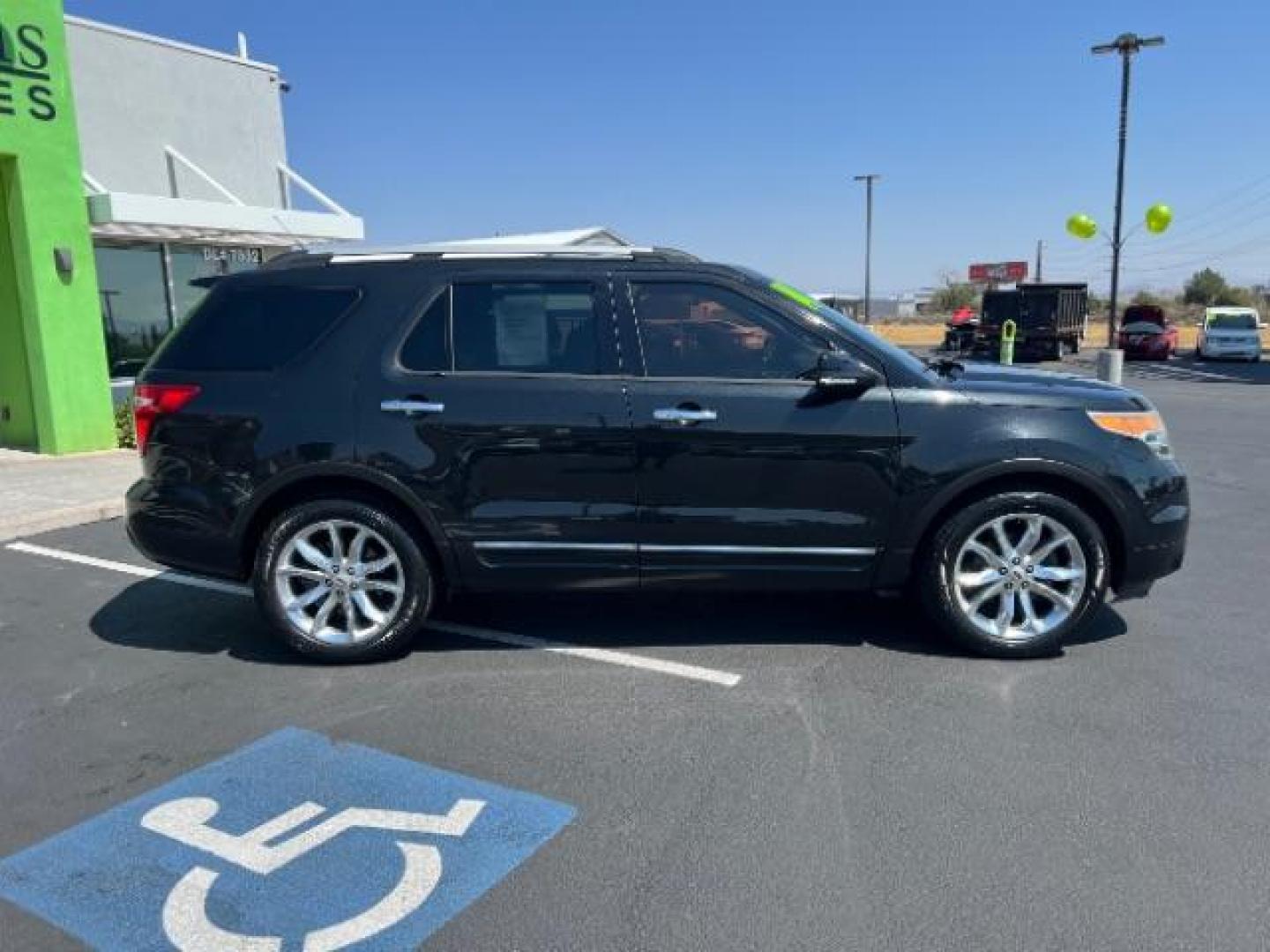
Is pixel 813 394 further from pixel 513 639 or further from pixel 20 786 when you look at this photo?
pixel 20 786

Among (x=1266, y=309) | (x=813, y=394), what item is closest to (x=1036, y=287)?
(x=813, y=394)

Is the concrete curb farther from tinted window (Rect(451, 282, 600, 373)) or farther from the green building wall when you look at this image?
tinted window (Rect(451, 282, 600, 373))

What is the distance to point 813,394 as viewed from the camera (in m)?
4.15

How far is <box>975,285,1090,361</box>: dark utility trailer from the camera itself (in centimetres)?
3048

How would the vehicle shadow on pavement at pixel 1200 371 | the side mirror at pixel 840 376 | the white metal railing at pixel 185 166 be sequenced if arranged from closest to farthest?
1. the side mirror at pixel 840 376
2. the white metal railing at pixel 185 166
3. the vehicle shadow on pavement at pixel 1200 371

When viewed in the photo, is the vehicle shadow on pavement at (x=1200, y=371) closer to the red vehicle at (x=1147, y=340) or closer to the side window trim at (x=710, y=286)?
the red vehicle at (x=1147, y=340)

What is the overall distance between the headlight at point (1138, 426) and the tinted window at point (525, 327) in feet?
7.64

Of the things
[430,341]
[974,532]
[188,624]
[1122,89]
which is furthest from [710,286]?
[1122,89]

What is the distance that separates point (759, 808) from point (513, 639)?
1.90 m

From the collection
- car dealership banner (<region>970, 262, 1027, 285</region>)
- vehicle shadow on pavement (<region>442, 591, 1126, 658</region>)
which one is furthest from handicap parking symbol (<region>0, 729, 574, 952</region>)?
car dealership banner (<region>970, 262, 1027, 285</region>)

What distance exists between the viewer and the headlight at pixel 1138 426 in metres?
4.23

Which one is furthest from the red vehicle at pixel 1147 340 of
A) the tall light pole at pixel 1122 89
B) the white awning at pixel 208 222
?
the white awning at pixel 208 222

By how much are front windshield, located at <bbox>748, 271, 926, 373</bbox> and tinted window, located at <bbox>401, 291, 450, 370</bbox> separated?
146cm

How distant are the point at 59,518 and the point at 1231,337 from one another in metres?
32.0
